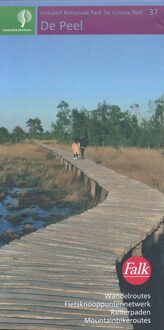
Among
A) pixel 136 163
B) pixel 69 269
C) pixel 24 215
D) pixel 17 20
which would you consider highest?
pixel 17 20

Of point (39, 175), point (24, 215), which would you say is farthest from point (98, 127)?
point (39, 175)

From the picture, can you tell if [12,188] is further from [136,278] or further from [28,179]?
[136,278]

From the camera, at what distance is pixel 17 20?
3434mm

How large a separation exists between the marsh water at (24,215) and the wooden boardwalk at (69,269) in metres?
2.15

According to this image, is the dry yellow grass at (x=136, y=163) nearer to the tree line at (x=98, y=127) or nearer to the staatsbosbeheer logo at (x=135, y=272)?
the tree line at (x=98, y=127)

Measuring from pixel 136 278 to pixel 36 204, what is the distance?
7.96 meters

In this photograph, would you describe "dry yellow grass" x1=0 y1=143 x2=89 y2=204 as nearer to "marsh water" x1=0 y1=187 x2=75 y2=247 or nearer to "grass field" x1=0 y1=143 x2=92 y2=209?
"grass field" x1=0 y1=143 x2=92 y2=209

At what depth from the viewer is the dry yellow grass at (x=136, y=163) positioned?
332 inches

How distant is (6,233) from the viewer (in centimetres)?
814

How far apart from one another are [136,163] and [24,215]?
2773 mm

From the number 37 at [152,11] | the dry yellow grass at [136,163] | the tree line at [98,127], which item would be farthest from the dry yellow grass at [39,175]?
the number 37 at [152,11]

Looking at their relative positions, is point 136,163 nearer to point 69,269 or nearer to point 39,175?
point 39,175

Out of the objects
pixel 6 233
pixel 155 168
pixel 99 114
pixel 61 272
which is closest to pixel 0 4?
pixel 99 114

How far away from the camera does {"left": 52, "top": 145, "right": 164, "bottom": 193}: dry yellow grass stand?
8.44 metres
